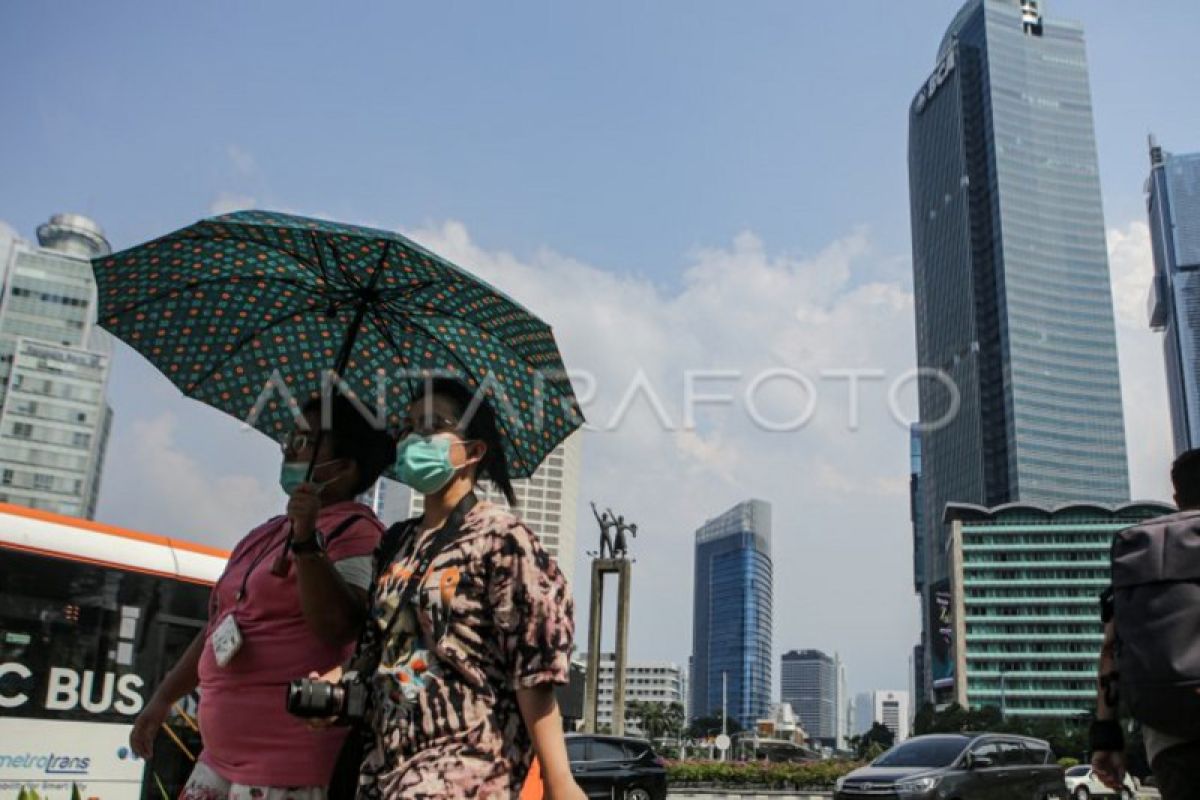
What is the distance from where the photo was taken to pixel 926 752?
12047mm

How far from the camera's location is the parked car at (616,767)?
13.9 m

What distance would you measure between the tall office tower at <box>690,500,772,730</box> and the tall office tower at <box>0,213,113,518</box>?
123565 millimetres

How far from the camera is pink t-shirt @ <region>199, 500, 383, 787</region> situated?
94.9 inches

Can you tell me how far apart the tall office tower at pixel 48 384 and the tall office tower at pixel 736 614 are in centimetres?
12356

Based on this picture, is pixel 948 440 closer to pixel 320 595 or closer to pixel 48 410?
pixel 48 410

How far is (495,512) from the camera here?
7.97ft

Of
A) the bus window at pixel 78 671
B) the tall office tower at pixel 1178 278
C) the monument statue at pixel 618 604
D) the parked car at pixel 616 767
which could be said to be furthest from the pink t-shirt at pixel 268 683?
the tall office tower at pixel 1178 278

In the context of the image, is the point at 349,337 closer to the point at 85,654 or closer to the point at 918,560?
the point at 85,654

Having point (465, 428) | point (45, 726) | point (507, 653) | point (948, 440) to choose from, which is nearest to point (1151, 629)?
point (507, 653)

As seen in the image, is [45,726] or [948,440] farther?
[948,440]

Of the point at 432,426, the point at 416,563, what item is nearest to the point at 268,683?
the point at 416,563

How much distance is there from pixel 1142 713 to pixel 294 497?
2.25 meters

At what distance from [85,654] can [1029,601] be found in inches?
4207

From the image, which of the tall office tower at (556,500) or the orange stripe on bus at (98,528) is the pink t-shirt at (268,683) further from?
the tall office tower at (556,500)
